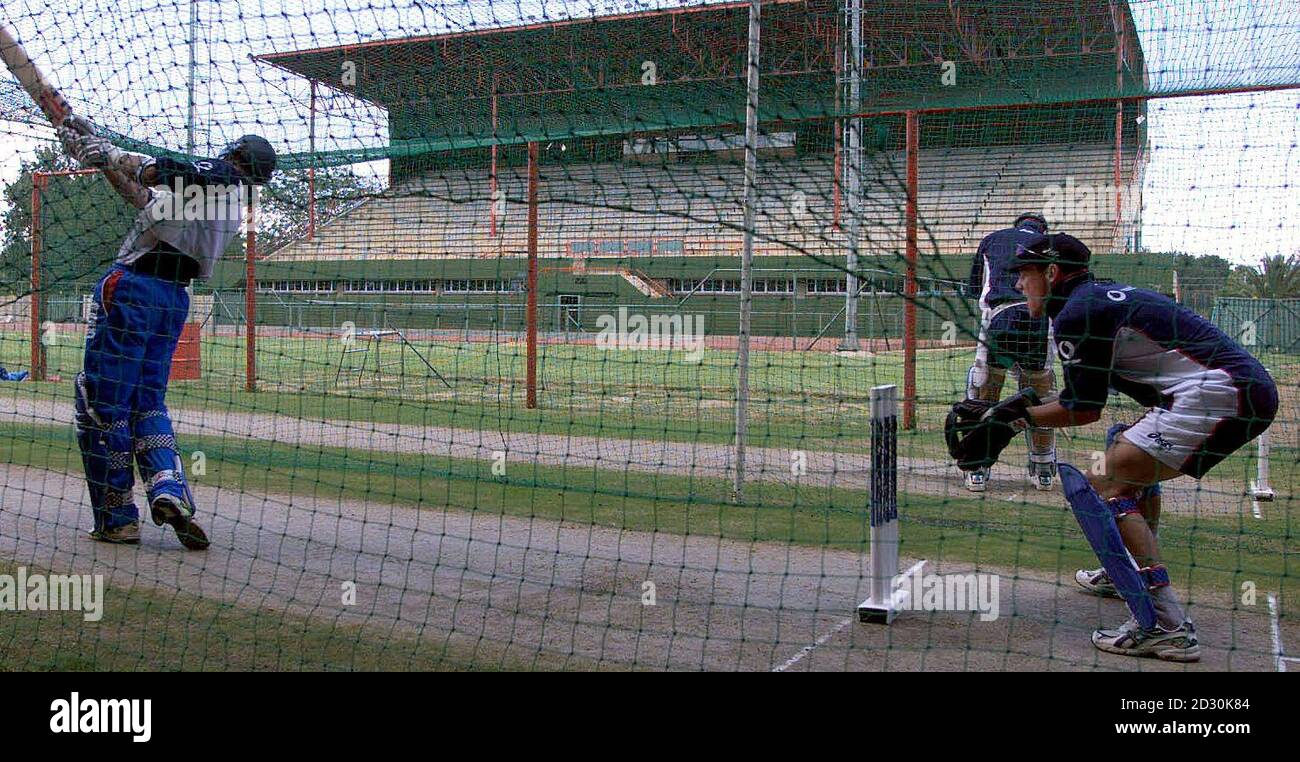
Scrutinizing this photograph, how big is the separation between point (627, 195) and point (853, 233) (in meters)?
1.05

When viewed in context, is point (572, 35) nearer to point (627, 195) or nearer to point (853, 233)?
point (627, 195)

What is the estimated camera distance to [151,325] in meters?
5.93

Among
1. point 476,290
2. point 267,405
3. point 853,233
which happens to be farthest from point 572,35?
point 476,290

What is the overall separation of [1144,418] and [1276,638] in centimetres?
106

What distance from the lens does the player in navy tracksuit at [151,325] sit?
5770 millimetres

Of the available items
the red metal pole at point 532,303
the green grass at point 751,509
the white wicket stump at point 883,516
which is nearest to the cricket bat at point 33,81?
the green grass at point 751,509

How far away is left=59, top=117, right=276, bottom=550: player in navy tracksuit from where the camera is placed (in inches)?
227

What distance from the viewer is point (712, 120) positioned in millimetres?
6020

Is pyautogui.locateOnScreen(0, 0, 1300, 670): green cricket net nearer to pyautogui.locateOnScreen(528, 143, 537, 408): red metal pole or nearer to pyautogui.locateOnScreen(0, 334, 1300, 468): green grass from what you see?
pyautogui.locateOnScreen(0, 334, 1300, 468): green grass

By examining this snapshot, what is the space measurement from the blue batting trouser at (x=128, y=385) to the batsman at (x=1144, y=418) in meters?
4.01

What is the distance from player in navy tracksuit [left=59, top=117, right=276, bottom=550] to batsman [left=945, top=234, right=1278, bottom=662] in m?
3.85

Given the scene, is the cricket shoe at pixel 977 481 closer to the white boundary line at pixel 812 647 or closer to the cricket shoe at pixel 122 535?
the white boundary line at pixel 812 647

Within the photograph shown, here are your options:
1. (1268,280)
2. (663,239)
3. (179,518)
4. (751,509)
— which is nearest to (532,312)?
(663,239)

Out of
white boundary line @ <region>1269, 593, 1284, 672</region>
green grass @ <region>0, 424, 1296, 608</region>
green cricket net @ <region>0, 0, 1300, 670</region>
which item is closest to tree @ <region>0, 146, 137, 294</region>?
green cricket net @ <region>0, 0, 1300, 670</region>
